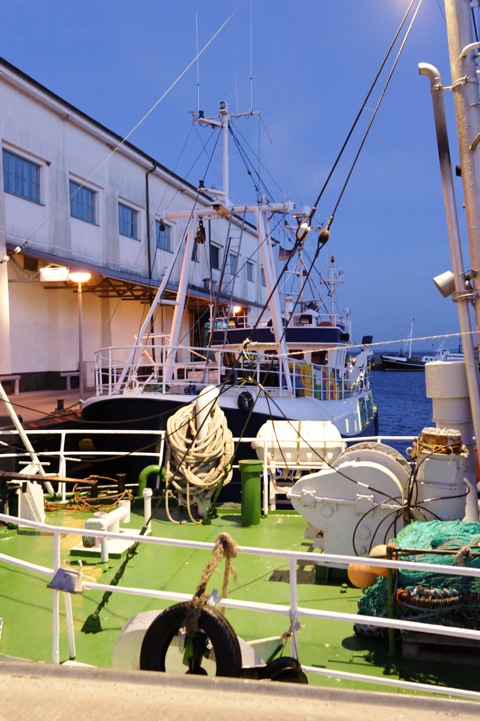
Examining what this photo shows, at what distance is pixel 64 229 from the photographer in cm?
2061

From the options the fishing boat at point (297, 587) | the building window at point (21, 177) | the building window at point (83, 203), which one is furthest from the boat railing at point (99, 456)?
the building window at point (83, 203)

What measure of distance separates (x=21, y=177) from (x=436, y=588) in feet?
59.9

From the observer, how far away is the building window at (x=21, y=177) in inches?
722

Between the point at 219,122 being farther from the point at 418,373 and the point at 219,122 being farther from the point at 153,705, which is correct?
the point at 418,373

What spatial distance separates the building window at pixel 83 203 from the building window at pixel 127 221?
1773 millimetres

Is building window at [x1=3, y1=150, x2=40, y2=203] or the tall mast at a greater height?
building window at [x1=3, y1=150, x2=40, y2=203]

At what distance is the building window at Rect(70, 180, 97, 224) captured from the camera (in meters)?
21.4

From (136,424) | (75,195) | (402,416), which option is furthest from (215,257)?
(136,424)

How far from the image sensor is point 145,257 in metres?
26.3

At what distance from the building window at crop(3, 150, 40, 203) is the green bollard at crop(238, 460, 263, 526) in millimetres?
14207

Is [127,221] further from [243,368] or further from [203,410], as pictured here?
[203,410]

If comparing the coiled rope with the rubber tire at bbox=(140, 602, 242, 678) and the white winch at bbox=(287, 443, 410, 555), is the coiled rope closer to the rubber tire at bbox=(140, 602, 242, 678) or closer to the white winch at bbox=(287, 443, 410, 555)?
the white winch at bbox=(287, 443, 410, 555)

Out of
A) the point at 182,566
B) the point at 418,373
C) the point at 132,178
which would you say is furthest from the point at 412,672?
the point at 418,373

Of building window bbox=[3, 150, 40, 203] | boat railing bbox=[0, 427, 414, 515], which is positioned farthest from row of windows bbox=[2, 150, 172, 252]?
boat railing bbox=[0, 427, 414, 515]
